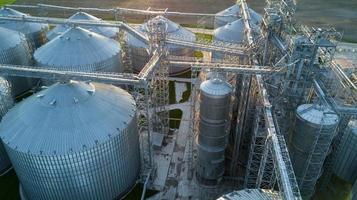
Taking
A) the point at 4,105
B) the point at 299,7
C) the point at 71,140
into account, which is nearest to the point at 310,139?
the point at 71,140

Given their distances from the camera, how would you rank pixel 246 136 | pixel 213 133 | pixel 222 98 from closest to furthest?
1. pixel 222 98
2. pixel 213 133
3. pixel 246 136

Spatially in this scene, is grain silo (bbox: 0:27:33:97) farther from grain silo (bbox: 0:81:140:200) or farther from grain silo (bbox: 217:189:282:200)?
grain silo (bbox: 217:189:282:200)

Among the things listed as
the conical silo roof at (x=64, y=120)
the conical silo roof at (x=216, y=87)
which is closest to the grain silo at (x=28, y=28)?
the conical silo roof at (x=64, y=120)

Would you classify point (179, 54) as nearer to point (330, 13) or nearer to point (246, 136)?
point (246, 136)

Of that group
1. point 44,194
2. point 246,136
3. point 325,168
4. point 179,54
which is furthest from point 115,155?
point 179,54

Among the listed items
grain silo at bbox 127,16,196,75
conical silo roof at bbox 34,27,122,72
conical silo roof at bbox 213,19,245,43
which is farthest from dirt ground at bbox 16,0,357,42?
conical silo roof at bbox 34,27,122,72

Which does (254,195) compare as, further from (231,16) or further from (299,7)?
(299,7)
